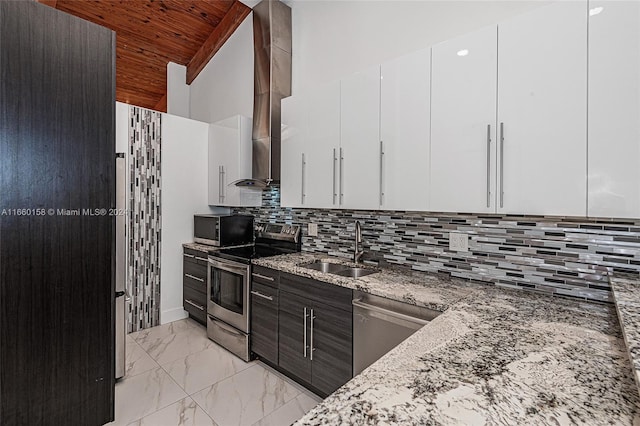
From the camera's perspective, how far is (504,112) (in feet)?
5.06

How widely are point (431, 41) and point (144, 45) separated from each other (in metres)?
3.94

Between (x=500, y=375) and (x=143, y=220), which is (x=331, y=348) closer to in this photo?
(x=500, y=375)

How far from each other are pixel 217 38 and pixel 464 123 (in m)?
3.89

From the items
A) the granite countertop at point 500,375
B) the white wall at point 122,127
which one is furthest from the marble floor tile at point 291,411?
the white wall at point 122,127

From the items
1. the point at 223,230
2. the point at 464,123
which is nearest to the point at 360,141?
the point at 464,123

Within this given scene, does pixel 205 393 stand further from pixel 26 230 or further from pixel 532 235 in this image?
pixel 532 235

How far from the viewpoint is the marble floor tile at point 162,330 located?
312 centimetres

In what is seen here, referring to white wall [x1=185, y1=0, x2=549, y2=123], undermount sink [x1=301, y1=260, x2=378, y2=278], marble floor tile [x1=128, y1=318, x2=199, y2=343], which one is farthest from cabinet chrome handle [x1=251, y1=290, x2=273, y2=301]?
white wall [x1=185, y1=0, x2=549, y2=123]

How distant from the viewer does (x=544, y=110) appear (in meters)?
1.43

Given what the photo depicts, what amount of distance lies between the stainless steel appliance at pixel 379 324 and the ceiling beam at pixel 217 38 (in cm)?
371

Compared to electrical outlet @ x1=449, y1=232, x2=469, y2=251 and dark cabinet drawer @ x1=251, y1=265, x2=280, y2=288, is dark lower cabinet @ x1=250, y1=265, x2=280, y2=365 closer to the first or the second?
dark cabinet drawer @ x1=251, y1=265, x2=280, y2=288

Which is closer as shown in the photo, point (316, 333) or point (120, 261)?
point (316, 333)

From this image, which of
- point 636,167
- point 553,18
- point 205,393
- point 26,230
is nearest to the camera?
point 636,167

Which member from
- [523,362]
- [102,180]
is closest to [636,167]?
[523,362]
